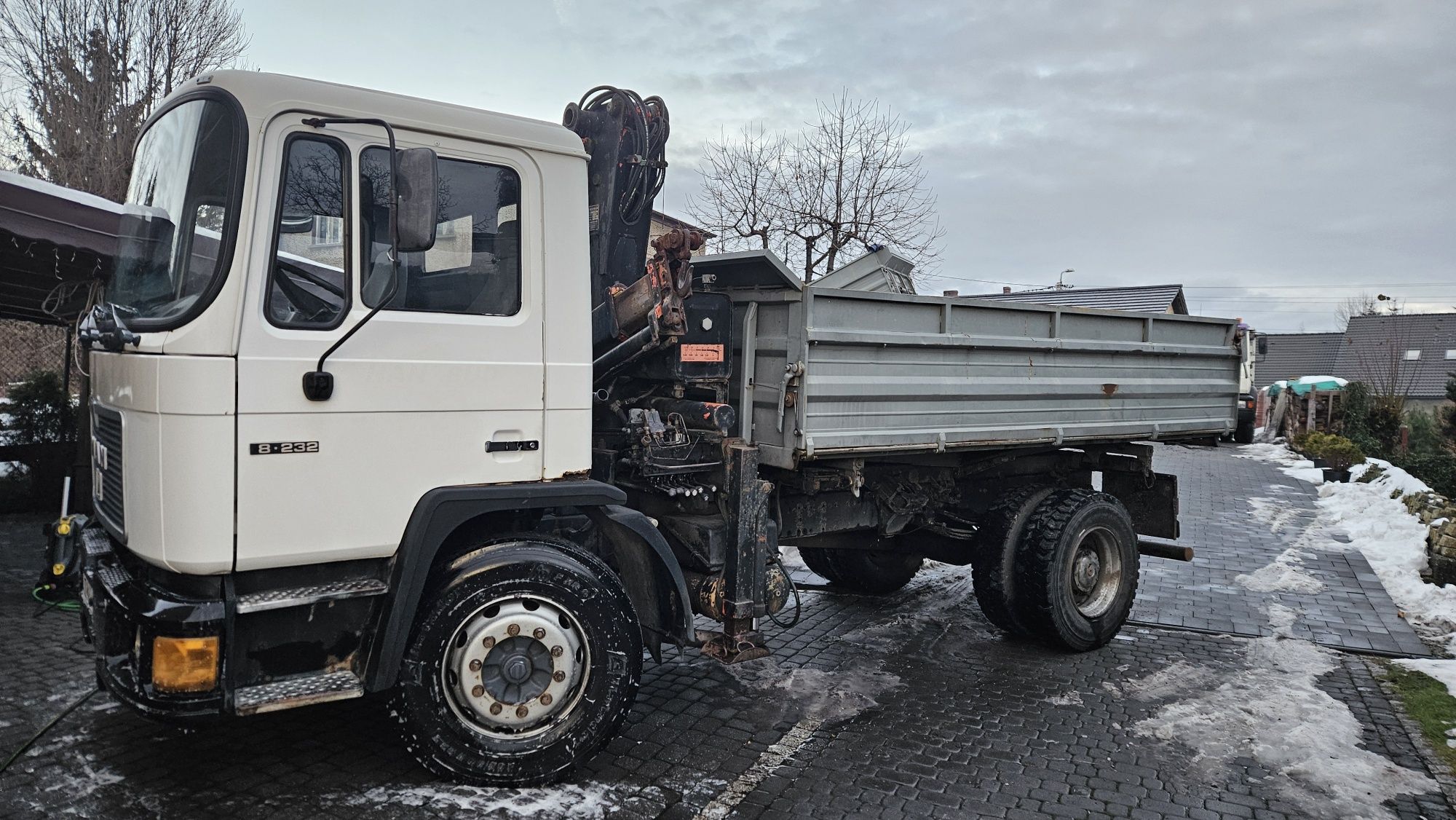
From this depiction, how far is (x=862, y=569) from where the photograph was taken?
7699 millimetres

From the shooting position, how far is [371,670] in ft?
12.1

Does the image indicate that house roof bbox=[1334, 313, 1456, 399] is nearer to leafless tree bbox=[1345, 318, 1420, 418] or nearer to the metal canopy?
leafless tree bbox=[1345, 318, 1420, 418]

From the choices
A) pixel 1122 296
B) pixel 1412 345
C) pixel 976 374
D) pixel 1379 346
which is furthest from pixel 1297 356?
pixel 976 374

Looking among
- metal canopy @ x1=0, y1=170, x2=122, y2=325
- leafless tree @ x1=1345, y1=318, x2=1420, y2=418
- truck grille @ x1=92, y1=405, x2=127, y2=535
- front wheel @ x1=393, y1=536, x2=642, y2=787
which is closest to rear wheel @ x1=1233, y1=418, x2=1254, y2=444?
leafless tree @ x1=1345, y1=318, x2=1420, y2=418

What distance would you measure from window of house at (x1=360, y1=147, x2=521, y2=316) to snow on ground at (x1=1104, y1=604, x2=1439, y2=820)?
3.97 metres

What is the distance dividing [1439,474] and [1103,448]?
1080 cm

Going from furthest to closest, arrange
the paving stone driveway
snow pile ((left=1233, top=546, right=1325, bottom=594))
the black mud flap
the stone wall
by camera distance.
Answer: snow pile ((left=1233, top=546, right=1325, bottom=594)), the stone wall, the black mud flap, the paving stone driveway

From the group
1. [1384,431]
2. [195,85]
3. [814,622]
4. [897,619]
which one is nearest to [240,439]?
[195,85]

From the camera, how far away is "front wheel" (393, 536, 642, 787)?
380 cm

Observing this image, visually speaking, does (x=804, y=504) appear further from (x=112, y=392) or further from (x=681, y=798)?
(x=112, y=392)

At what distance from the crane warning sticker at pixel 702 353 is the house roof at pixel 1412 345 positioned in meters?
42.3

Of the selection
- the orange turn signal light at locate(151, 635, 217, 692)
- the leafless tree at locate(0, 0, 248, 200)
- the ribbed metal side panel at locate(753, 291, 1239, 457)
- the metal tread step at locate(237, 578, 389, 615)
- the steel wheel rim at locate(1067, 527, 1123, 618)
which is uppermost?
the leafless tree at locate(0, 0, 248, 200)

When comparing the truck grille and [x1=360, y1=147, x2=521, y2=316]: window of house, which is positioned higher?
[x1=360, y1=147, x2=521, y2=316]: window of house

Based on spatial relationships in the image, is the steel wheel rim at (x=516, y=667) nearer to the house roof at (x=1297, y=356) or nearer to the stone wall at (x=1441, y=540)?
the stone wall at (x=1441, y=540)
